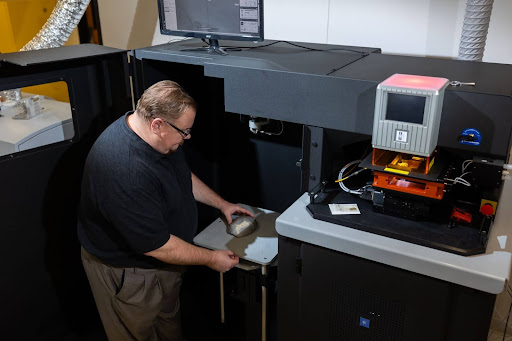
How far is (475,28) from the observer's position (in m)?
1.48

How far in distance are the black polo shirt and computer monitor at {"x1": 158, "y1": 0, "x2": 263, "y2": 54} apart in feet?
1.34

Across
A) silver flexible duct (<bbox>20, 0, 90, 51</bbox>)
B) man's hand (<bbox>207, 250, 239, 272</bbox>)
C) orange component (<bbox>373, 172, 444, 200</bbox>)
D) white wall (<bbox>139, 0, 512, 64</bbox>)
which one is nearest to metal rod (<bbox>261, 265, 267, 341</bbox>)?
man's hand (<bbox>207, 250, 239, 272</bbox>)

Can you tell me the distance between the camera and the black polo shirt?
4.69 feet

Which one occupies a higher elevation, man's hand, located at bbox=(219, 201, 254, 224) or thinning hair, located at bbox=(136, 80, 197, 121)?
thinning hair, located at bbox=(136, 80, 197, 121)

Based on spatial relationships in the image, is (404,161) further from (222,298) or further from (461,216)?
(222,298)

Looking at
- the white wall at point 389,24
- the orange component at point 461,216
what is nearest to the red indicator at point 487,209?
the orange component at point 461,216

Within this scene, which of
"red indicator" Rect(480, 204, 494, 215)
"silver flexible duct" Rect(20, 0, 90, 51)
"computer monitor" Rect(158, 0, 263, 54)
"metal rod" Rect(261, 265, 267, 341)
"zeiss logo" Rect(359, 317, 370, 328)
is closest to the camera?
"red indicator" Rect(480, 204, 494, 215)

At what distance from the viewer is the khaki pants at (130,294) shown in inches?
64.6

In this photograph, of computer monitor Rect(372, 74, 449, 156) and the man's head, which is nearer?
computer monitor Rect(372, 74, 449, 156)

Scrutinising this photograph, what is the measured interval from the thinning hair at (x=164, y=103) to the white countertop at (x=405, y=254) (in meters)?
0.47

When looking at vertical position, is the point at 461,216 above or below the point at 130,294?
above

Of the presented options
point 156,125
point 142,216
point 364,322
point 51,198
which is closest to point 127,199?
point 142,216

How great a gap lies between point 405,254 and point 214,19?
0.97 meters

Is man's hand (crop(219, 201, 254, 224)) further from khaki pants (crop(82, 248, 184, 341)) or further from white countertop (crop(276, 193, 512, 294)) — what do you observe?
white countertop (crop(276, 193, 512, 294))
